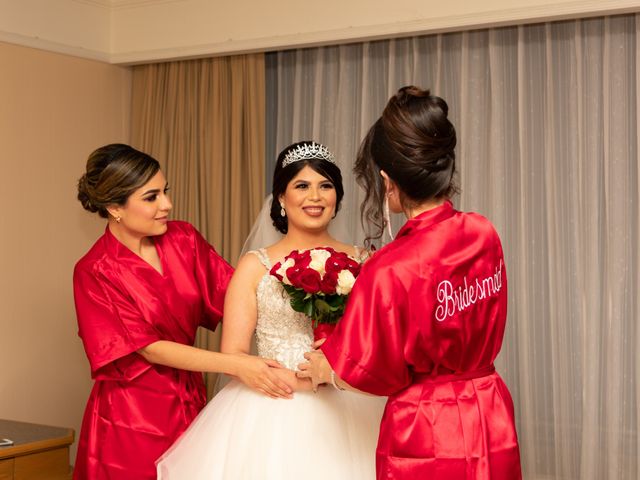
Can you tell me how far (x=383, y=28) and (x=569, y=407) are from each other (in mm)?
1850

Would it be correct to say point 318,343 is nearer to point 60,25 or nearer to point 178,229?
point 178,229

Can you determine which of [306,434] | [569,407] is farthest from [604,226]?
[306,434]

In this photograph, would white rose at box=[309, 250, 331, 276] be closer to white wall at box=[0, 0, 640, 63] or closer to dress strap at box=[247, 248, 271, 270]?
dress strap at box=[247, 248, 271, 270]

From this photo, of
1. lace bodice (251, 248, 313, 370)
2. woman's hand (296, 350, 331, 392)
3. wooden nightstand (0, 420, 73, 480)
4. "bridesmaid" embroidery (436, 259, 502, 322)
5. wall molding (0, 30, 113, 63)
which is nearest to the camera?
"bridesmaid" embroidery (436, 259, 502, 322)

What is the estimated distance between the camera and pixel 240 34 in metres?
4.50

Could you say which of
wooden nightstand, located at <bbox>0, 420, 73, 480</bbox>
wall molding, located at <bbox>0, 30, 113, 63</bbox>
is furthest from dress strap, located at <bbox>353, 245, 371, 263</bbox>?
wall molding, located at <bbox>0, 30, 113, 63</bbox>

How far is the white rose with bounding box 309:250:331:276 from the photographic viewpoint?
8.47 ft

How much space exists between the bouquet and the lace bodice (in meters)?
0.10

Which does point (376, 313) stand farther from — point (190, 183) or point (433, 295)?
point (190, 183)

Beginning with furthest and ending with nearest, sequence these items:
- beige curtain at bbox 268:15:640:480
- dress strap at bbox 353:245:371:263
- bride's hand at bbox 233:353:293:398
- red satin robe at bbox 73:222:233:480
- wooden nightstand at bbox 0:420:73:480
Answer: beige curtain at bbox 268:15:640:480 → wooden nightstand at bbox 0:420:73:480 → red satin robe at bbox 73:222:233:480 → dress strap at bbox 353:245:371:263 → bride's hand at bbox 233:353:293:398

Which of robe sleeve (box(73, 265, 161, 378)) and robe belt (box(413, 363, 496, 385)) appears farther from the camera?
robe sleeve (box(73, 265, 161, 378))

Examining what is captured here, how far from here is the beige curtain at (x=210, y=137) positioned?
15.1 feet

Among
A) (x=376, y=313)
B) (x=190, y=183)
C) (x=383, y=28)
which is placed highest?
(x=383, y=28)

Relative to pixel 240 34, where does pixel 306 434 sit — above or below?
below
